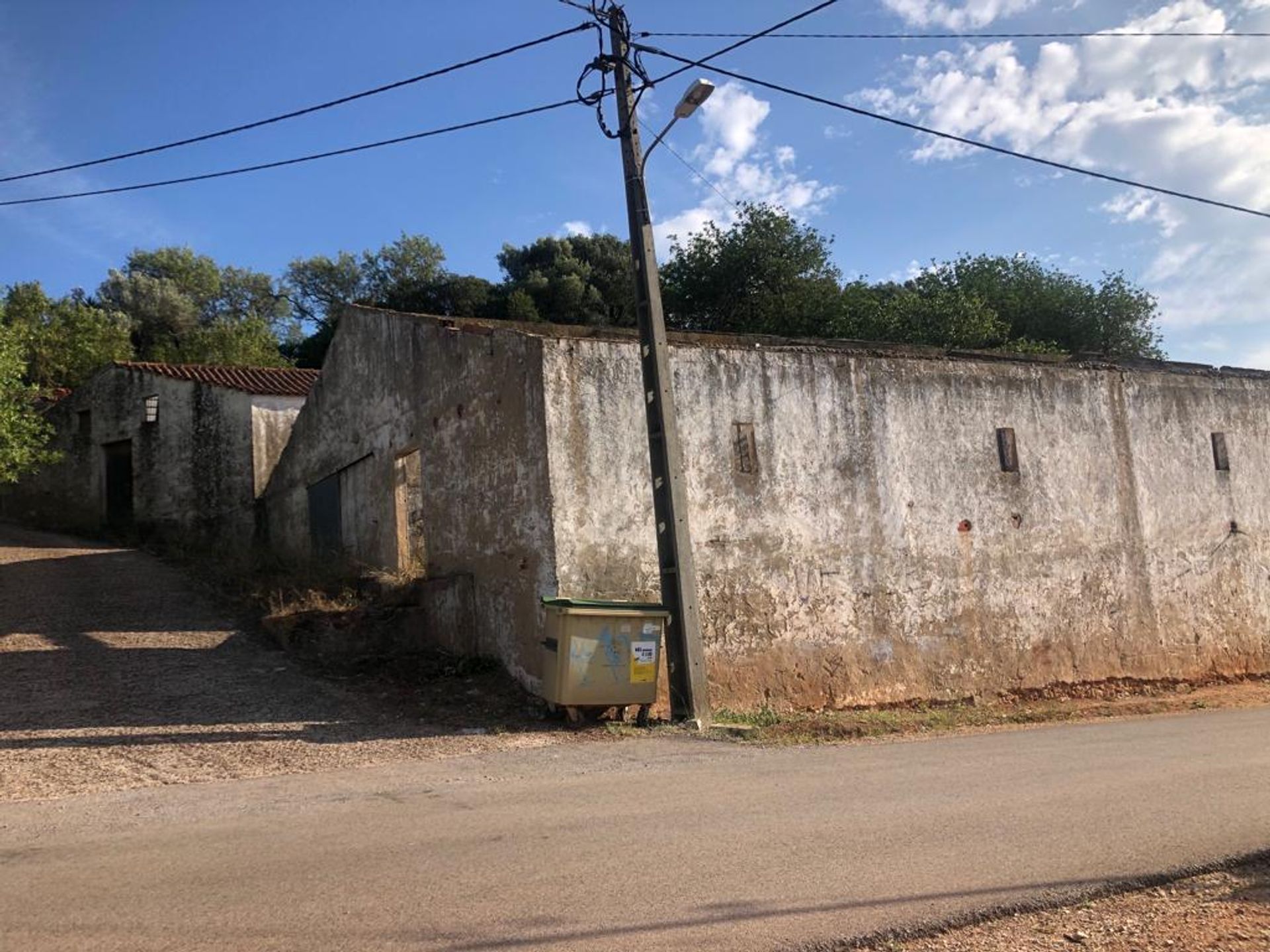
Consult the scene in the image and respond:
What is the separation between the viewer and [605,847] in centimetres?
543

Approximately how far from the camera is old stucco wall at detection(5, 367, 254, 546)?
24.1 meters

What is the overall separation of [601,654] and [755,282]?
995 inches

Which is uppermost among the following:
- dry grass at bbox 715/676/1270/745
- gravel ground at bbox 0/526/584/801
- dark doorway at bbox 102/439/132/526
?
dark doorway at bbox 102/439/132/526

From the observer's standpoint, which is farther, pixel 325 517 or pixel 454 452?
pixel 325 517

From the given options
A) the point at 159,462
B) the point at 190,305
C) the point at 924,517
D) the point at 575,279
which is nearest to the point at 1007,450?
the point at 924,517

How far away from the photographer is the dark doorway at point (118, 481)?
27016 millimetres

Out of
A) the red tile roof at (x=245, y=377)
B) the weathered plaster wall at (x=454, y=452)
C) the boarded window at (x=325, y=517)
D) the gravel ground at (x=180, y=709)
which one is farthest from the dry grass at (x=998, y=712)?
the red tile roof at (x=245, y=377)

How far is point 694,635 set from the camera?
994cm

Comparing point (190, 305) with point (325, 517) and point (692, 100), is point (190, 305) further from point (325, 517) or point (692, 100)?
point (692, 100)

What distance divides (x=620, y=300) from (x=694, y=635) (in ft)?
109

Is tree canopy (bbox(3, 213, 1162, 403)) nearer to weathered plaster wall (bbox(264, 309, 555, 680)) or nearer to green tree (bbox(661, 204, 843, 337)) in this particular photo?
green tree (bbox(661, 204, 843, 337))

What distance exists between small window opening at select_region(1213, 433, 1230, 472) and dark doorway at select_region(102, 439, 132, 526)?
25.3 meters

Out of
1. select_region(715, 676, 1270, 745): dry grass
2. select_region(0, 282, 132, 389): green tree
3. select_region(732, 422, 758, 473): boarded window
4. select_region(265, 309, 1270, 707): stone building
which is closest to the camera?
select_region(715, 676, 1270, 745): dry grass

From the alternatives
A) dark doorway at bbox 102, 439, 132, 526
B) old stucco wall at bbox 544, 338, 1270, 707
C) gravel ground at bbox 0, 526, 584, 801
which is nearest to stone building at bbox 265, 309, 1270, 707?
old stucco wall at bbox 544, 338, 1270, 707
